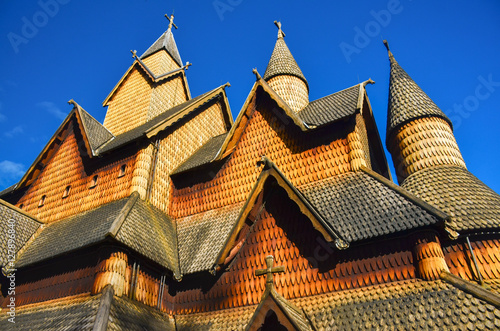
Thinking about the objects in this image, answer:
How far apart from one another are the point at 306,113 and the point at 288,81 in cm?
477

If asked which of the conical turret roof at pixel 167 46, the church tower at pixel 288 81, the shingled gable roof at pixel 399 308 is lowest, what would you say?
the shingled gable roof at pixel 399 308

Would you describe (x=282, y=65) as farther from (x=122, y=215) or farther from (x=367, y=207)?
(x=122, y=215)

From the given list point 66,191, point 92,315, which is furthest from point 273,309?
point 66,191

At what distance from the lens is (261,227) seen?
9078 mm

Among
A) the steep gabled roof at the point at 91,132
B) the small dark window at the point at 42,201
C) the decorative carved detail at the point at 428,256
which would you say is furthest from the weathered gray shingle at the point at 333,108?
the small dark window at the point at 42,201

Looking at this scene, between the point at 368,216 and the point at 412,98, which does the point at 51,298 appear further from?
the point at 412,98

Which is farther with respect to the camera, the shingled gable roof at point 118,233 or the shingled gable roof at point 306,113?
the shingled gable roof at point 306,113

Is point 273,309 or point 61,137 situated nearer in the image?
point 273,309

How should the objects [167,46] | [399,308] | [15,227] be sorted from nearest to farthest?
[399,308] < [15,227] < [167,46]

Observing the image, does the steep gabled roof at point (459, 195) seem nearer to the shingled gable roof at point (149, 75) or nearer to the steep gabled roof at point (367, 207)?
the steep gabled roof at point (367, 207)

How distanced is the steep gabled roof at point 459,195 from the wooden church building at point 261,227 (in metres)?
0.05

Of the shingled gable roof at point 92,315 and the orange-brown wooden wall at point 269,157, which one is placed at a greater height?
the orange-brown wooden wall at point 269,157

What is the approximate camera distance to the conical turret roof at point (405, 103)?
1222cm

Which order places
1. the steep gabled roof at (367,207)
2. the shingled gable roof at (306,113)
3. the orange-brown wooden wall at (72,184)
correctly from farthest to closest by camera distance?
the orange-brown wooden wall at (72,184) < the shingled gable roof at (306,113) < the steep gabled roof at (367,207)
